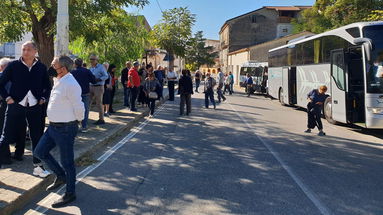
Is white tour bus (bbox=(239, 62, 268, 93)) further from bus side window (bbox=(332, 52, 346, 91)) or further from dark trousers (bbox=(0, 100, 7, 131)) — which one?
dark trousers (bbox=(0, 100, 7, 131))

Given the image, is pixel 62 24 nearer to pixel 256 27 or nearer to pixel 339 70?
pixel 339 70

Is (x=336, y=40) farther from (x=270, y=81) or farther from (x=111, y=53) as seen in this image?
(x=111, y=53)

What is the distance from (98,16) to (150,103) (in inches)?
138

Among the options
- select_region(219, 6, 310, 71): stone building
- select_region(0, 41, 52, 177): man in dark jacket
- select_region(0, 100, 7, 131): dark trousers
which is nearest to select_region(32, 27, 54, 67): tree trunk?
select_region(0, 100, 7, 131): dark trousers

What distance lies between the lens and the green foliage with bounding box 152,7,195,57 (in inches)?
1698

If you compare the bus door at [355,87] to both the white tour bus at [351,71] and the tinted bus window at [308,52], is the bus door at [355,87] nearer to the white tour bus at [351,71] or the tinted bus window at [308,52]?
the white tour bus at [351,71]

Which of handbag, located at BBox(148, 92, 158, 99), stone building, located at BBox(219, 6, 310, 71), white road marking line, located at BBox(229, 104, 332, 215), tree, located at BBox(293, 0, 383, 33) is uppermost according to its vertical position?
stone building, located at BBox(219, 6, 310, 71)

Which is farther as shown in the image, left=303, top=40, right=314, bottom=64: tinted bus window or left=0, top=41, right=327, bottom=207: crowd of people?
left=303, top=40, right=314, bottom=64: tinted bus window

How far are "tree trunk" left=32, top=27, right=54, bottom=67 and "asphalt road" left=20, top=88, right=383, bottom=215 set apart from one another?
3917 millimetres

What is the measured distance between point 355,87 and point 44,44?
30.9 feet

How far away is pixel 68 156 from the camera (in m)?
4.63

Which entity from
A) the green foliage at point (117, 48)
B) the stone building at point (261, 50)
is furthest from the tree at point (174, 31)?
the green foliage at point (117, 48)

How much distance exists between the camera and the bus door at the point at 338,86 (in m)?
11.1

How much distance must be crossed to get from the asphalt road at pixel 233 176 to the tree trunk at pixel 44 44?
3.92 m
